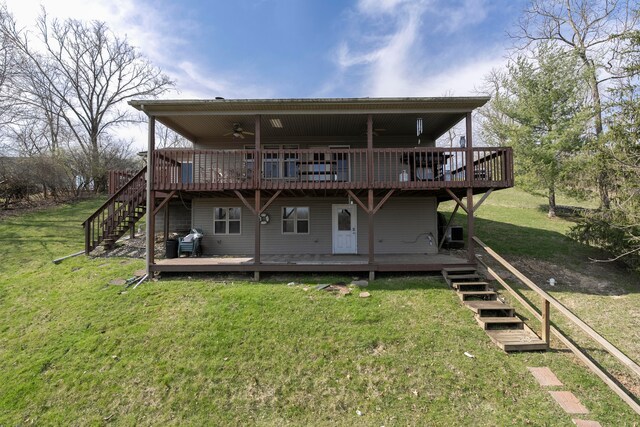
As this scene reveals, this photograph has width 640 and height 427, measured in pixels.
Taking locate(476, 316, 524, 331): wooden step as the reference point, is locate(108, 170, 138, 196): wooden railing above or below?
above

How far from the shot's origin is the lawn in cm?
425

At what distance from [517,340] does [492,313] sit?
3.55 feet

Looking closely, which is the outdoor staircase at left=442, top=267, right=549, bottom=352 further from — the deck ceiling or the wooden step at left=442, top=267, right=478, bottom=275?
the deck ceiling

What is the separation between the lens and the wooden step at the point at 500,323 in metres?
6.21

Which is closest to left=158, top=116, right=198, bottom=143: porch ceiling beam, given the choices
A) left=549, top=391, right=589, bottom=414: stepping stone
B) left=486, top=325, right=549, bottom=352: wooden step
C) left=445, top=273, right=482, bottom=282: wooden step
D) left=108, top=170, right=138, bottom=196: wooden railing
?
left=108, top=170, right=138, bottom=196: wooden railing

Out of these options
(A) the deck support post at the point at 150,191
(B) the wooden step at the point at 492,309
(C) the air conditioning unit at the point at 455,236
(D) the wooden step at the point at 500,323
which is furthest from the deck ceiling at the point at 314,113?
(D) the wooden step at the point at 500,323

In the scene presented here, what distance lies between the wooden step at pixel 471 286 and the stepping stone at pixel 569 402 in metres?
3.29

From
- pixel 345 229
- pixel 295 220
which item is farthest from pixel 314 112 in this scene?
pixel 345 229

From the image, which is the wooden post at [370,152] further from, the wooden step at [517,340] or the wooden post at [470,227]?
the wooden step at [517,340]

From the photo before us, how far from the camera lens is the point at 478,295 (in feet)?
24.2

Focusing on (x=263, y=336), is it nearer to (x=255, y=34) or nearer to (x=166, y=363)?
(x=166, y=363)

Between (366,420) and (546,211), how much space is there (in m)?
19.0

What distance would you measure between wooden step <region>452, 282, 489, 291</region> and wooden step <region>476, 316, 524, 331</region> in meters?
1.37

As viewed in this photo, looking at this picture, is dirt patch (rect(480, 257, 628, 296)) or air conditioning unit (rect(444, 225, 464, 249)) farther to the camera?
air conditioning unit (rect(444, 225, 464, 249))
